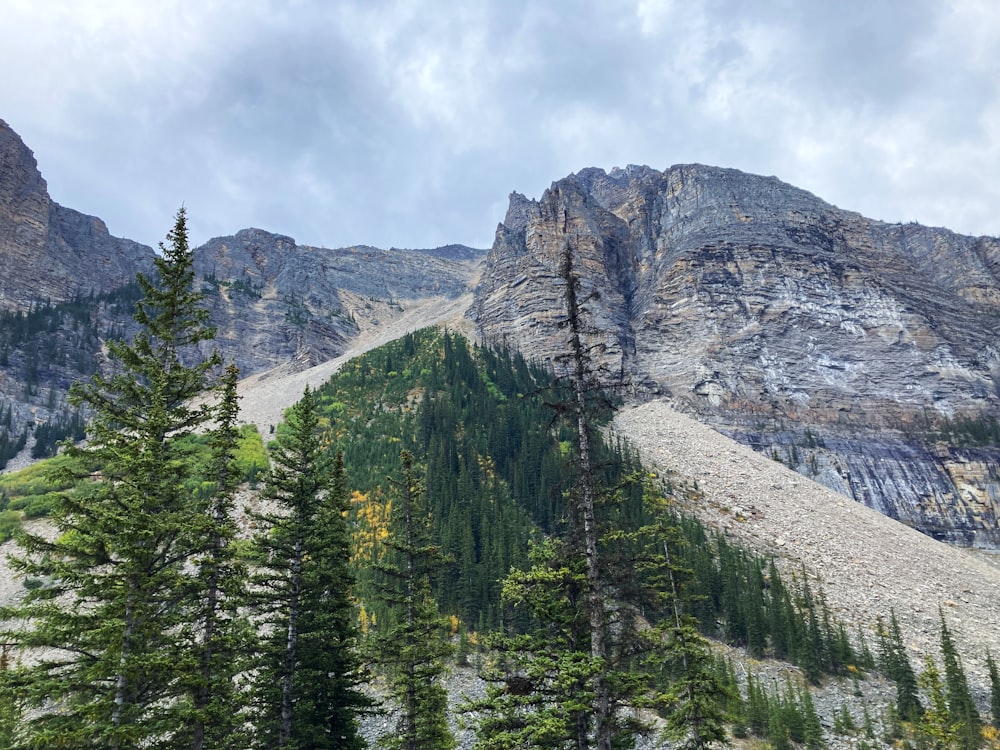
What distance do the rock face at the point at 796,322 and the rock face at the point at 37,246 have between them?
9972 centimetres

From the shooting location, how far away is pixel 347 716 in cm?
1697

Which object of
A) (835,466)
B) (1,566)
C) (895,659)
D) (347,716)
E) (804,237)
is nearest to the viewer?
(347,716)

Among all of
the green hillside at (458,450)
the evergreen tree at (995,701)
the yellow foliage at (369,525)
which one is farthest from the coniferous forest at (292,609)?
the yellow foliage at (369,525)

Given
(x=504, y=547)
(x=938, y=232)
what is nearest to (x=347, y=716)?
(x=504, y=547)

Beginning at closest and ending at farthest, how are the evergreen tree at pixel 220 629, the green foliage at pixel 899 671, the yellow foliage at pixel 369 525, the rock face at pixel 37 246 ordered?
the evergreen tree at pixel 220 629 < the green foliage at pixel 899 671 < the yellow foliage at pixel 369 525 < the rock face at pixel 37 246

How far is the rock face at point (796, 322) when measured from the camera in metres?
92.3

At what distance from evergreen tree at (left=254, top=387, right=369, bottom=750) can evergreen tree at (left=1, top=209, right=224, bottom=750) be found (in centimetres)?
374

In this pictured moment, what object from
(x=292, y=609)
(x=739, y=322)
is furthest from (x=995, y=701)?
(x=739, y=322)

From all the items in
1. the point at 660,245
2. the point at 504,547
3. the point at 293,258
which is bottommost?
the point at 504,547

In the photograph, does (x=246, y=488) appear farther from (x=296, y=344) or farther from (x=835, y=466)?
(x=296, y=344)

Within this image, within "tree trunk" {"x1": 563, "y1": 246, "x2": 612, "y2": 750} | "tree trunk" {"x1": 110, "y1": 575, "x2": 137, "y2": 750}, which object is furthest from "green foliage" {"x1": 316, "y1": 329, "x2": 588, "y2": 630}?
"tree trunk" {"x1": 110, "y1": 575, "x2": 137, "y2": 750}

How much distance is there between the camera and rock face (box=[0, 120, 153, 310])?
132 m

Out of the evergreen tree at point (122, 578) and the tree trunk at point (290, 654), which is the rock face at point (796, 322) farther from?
the evergreen tree at point (122, 578)

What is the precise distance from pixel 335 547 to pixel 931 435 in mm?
107610
